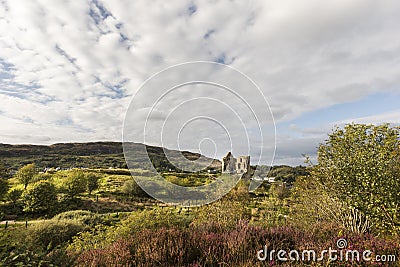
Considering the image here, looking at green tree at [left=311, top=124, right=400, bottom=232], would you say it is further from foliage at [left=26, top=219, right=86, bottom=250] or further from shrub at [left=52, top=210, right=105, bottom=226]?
shrub at [left=52, top=210, right=105, bottom=226]

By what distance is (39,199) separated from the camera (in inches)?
1396

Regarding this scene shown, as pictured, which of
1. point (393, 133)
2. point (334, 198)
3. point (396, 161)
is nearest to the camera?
point (396, 161)

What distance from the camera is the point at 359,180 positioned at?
7.76 metres

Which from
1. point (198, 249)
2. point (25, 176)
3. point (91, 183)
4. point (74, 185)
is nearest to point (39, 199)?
point (74, 185)

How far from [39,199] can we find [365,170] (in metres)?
40.7

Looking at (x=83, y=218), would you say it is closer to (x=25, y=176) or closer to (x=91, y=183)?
(x=91, y=183)

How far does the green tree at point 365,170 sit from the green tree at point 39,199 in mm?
38755

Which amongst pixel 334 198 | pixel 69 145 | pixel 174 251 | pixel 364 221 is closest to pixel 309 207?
pixel 334 198

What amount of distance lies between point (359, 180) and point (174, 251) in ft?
21.8

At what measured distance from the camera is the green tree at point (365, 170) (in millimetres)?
7008

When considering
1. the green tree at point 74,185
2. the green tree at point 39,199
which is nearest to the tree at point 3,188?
the green tree at point 39,199

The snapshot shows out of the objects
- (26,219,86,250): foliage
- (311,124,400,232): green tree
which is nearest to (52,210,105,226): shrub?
(26,219,86,250): foliage

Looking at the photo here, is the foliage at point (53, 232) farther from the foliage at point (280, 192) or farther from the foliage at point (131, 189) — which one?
the foliage at point (131, 189)

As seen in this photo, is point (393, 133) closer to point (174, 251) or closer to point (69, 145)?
point (174, 251)
